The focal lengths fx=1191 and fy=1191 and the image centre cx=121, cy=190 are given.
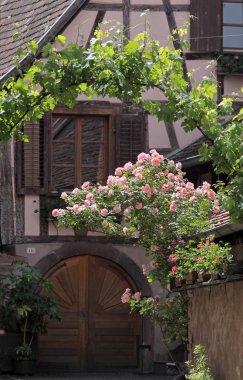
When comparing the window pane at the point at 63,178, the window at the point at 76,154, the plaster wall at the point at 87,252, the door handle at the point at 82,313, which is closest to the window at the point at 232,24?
the window at the point at 76,154

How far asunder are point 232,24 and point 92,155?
3473mm

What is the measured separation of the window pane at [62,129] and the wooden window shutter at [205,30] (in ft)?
8.49

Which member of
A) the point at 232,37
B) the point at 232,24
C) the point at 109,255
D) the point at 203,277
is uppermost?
the point at 232,24

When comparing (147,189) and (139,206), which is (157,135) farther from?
(139,206)

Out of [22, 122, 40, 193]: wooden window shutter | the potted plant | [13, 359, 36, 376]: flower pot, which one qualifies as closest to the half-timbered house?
[22, 122, 40, 193]: wooden window shutter

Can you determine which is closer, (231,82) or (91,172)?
(91,172)

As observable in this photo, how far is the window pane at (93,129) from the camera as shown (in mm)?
21031

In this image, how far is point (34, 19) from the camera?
2134 centimetres

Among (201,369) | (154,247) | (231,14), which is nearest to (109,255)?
(231,14)

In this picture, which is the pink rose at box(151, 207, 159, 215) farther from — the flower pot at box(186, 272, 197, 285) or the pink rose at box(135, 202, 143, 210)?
the flower pot at box(186, 272, 197, 285)

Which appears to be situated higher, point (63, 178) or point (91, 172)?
point (91, 172)

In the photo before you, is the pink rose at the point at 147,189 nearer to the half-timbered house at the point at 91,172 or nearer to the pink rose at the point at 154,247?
the pink rose at the point at 154,247

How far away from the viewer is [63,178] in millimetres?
20844

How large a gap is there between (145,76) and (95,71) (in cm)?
38
